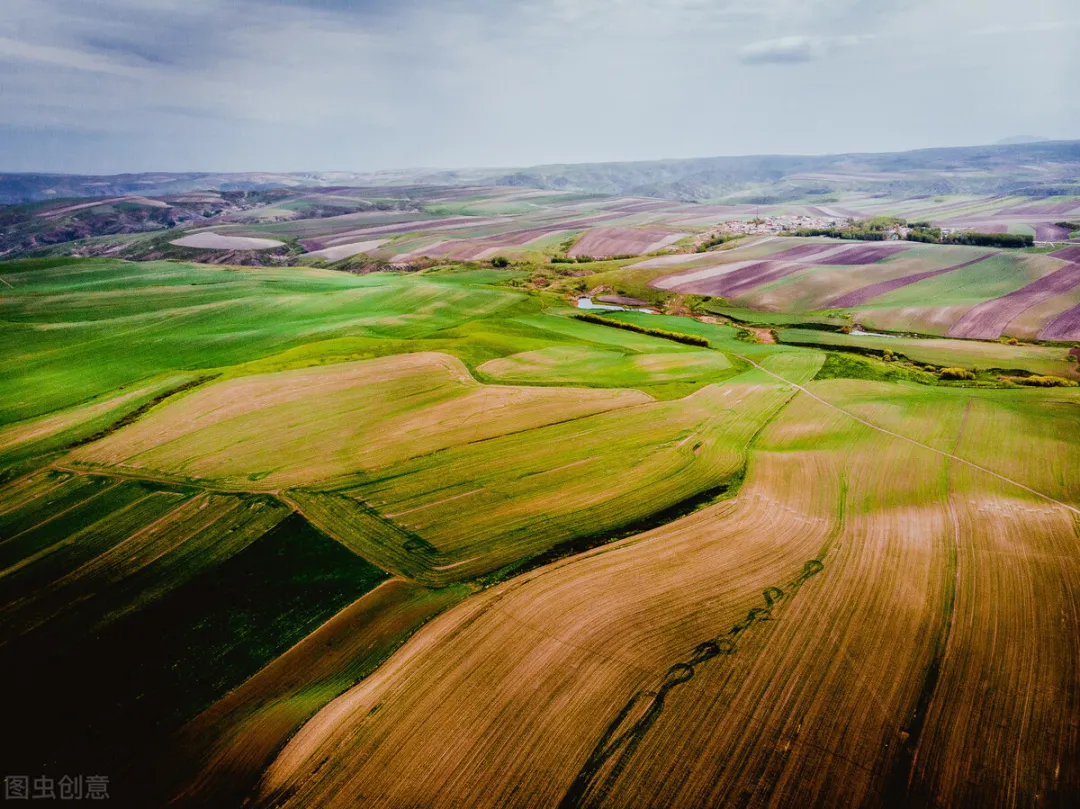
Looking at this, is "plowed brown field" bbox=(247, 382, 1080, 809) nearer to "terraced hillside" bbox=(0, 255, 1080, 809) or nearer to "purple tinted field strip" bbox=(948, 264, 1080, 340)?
"terraced hillside" bbox=(0, 255, 1080, 809)

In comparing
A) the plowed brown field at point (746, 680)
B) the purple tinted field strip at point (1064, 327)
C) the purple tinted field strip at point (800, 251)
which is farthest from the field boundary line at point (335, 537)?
the purple tinted field strip at point (800, 251)

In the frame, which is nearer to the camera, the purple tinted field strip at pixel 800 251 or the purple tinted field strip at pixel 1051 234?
the purple tinted field strip at pixel 800 251

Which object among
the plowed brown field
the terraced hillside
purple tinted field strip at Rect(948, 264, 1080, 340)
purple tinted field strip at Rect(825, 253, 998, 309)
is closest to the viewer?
the plowed brown field

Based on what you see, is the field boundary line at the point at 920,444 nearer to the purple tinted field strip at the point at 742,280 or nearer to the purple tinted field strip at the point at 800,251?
the purple tinted field strip at the point at 742,280

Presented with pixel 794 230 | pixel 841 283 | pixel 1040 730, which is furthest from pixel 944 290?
pixel 1040 730

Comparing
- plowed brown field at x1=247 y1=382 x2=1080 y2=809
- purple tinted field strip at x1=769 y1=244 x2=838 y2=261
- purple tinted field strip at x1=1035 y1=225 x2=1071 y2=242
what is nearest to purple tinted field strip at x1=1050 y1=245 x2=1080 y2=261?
purple tinted field strip at x1=769 y1=244 x2=838 y2=261

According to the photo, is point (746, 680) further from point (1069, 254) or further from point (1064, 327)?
point (1069, 254)

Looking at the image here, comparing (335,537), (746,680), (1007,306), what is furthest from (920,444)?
(1007,306)

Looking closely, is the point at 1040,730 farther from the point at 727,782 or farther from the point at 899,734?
the point at 727,782

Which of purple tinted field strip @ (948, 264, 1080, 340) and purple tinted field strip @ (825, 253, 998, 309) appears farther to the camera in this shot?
purple tinted field strip @ (825, 253, 998, 309)
